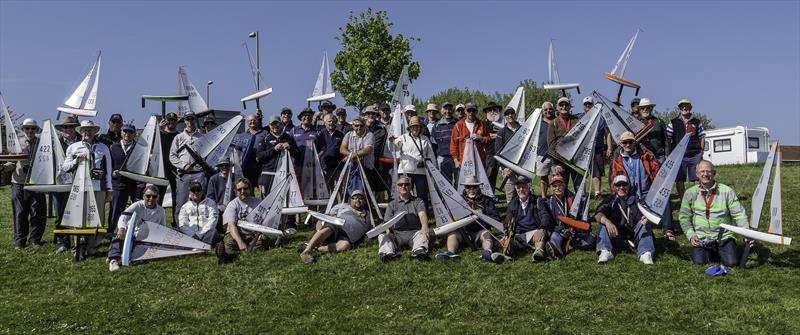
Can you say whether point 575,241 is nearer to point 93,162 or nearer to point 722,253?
point 722,253

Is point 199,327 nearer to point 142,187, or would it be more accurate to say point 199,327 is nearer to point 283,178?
point 283,178

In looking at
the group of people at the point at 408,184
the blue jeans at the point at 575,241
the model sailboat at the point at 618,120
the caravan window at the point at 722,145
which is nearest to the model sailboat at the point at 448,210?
the group of people at the point at 408,184

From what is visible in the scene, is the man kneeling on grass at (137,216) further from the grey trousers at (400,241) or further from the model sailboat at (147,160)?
the grey trousers at (400,241)

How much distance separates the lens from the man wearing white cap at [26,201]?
10844 mm

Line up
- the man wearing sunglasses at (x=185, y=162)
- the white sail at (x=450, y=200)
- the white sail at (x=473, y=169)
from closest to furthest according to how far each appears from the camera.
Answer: the white sail at (x=450, y=200), the white sail at (x=473, y=169), the man wearing sunglasses at (x=185, y=162)

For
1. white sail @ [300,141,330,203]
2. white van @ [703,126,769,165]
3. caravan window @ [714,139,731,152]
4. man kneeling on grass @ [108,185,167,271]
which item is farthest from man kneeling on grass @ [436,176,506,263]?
caravan window @ [714,139,731,152]

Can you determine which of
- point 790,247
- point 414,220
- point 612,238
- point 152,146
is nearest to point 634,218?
point 612,238

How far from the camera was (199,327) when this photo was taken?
277 inches

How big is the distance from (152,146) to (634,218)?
7.89 meters

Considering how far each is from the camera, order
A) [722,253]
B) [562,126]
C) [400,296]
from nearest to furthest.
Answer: [400,296]
[722,253]
[562,126]

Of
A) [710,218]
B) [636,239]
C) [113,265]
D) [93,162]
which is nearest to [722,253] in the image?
[710,218]

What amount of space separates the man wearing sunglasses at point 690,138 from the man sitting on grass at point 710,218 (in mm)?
2812

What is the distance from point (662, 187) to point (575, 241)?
4.63 feet

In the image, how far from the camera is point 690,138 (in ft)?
37.7
